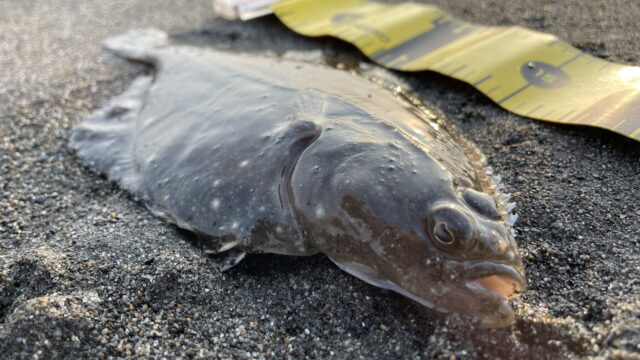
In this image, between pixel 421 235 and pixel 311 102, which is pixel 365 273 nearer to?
pixel 421 235

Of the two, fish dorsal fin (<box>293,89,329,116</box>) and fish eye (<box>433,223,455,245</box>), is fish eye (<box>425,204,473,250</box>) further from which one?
fish dorsal fin (<box>293,89,329,116</box>)

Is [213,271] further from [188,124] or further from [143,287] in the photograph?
[188,124]

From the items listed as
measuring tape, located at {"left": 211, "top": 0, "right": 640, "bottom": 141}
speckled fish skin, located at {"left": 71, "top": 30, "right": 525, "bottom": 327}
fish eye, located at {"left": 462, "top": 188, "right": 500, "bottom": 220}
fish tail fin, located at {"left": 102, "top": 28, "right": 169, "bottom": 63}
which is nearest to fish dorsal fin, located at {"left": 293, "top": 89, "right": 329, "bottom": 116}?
speckled fish skin, located at {"left": 71, "top": 30, "right": 525, "bottom": 327}

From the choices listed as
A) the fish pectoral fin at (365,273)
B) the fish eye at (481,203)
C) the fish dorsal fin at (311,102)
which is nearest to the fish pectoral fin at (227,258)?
the fish pectoral fin at (365,273)

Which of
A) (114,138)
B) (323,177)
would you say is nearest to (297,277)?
(323,177)

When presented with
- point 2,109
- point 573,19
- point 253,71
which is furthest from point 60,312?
point 573,19

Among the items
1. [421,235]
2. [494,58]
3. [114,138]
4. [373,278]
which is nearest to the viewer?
[421,235]

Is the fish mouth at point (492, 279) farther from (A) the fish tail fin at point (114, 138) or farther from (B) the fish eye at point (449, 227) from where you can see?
(A) the fish tail fin at point (114, 138)
